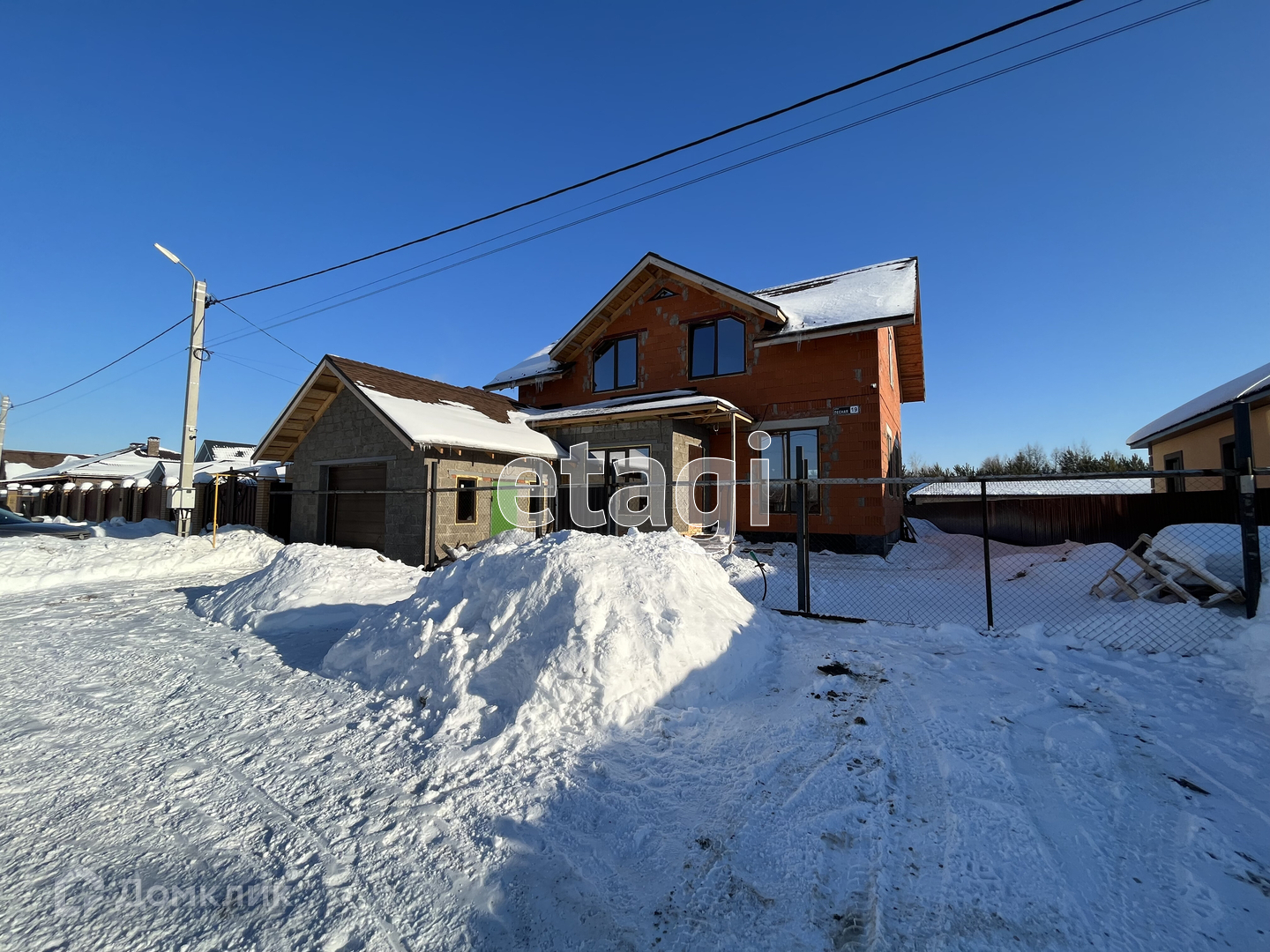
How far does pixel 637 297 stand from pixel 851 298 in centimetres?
645

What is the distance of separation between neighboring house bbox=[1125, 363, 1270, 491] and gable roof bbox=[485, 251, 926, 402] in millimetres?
6706

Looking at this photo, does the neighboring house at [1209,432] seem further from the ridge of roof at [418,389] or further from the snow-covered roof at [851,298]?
the ridge of roof at [418,389]

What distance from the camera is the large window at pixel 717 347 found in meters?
15.5

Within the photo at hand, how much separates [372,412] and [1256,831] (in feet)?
46.9

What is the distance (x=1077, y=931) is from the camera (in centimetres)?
205

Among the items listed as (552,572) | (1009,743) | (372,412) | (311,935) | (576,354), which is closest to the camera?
(311,935)

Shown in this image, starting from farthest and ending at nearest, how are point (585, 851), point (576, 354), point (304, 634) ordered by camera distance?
1. point (576, 354)
2. point (304, 634)
3. point (585, 851)

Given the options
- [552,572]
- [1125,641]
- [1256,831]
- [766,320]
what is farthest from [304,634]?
[766,320]

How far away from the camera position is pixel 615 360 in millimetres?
17562

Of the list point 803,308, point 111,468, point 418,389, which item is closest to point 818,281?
point 803,308

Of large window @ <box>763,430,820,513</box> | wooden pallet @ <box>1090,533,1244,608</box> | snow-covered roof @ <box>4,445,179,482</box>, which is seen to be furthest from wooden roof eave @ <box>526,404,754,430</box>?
snow-covered roof @ <box>4,445,179,482</box>

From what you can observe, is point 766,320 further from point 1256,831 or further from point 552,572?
point 1256,831

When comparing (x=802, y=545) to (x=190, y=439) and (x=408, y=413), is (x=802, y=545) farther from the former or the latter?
(x=190, y=439)

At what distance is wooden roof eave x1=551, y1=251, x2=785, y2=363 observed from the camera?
1475cm
